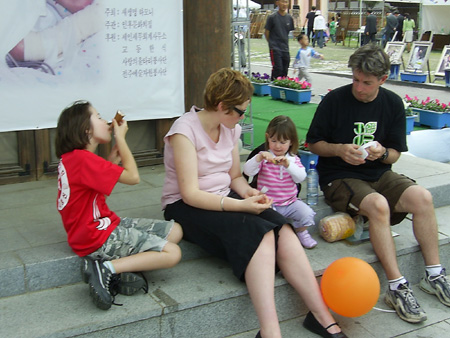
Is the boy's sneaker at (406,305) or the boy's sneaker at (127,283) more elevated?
the boy's sneaker at (127,283)

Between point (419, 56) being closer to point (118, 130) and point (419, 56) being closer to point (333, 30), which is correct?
point (118, 130)

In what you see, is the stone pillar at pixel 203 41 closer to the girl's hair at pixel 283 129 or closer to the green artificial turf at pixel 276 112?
the girl's hair at pixel 283 129

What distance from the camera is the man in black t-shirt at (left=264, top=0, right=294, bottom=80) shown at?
11352 mm

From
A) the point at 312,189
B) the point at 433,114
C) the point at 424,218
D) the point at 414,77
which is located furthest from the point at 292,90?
the point at 424,218

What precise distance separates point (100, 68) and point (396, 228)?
2.54 metres

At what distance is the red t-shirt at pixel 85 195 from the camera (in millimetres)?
2955

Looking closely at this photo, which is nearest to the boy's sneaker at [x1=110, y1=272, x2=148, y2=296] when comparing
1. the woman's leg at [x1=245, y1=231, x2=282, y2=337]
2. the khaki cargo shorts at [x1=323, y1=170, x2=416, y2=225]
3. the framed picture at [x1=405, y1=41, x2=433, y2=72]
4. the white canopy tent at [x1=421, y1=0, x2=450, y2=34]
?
the woman's leg at [x1=245, y1=231, x2=282, y2=337]

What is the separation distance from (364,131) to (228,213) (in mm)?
1240

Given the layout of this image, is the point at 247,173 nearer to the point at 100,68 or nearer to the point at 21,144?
the point at 100,68

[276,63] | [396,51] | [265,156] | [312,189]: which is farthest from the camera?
[396,51]

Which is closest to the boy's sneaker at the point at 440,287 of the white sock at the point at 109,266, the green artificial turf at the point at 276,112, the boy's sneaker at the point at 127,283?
the boy's sneaker at the point at 127,283

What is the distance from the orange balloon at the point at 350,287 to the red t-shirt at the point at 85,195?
3.94 feet

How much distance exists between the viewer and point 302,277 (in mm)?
3191

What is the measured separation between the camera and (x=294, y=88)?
1045 centimetres
